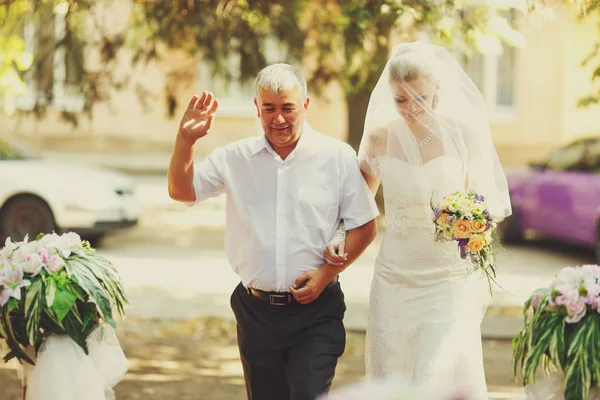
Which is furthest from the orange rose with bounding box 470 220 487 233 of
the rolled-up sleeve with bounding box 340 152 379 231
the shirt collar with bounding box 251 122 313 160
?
the shirt collar with bounding box 251 122 313 160

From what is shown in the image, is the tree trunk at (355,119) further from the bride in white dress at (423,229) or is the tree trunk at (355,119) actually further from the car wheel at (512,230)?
the bride in white dress at (423,229)

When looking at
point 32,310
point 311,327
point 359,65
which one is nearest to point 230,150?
point 311,327

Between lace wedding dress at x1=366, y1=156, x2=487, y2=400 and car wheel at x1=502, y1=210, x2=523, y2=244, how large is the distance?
913 cm

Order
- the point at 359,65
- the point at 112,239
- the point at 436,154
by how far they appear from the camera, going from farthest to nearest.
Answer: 1. the point at 112,239
2. the point at 359,65
3. the point at 436,154

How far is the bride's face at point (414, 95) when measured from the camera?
469cm

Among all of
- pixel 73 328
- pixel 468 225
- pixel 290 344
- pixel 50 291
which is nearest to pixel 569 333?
pixel 468 225

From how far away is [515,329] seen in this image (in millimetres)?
8703

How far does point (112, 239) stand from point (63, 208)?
1693 mm

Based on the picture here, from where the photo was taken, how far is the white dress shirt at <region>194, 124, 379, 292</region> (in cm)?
450

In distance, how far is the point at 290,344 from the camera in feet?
14.8

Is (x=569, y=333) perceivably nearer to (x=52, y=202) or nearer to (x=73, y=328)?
(x=73, y=328)

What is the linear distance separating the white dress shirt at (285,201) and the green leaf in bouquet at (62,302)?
79 centimetres

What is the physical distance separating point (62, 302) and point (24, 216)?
8.21m

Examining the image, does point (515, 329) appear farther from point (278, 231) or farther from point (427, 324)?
point (278, 231)
